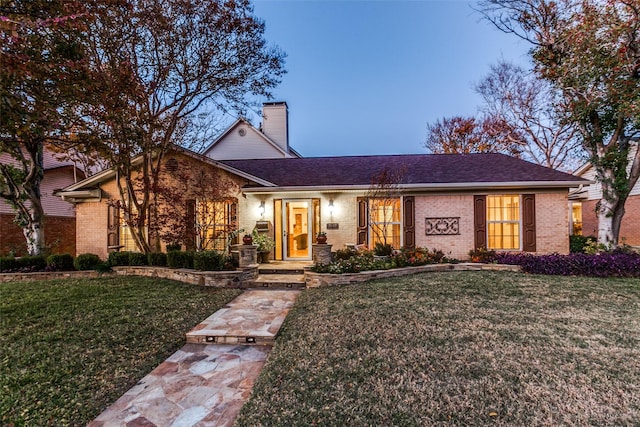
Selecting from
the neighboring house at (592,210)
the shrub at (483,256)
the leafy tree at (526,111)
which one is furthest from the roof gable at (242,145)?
the neighboring house at (592,210)

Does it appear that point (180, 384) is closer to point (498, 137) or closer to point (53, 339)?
point (53, 339)

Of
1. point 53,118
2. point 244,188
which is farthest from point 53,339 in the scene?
point 244,188

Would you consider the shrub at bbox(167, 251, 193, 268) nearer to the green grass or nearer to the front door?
the green grass

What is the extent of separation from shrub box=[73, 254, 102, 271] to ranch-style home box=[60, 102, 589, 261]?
1358 millimetres

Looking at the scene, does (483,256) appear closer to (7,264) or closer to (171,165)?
(171,165)

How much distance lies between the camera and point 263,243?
346 inches

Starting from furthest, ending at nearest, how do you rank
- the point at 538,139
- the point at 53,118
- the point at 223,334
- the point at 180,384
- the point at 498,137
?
the point at 498,137, the point at 538,139, the point at 53,118, the point at 223,334, the point at 180,384

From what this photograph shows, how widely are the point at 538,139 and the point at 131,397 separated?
24.3 m

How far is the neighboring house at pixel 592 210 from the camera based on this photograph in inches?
541

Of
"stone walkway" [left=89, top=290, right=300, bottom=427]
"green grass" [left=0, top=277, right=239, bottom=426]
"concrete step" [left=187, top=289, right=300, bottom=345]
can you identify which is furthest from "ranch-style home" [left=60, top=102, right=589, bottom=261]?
"stone walkway" [left=89, top=290, right=300, bottom=427]

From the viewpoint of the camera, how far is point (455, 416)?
2266 mm

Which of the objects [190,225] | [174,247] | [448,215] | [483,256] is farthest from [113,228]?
[483,256]

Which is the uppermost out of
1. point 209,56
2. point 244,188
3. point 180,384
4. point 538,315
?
point 209,56

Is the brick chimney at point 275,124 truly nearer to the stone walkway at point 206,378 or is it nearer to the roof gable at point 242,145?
the roof gable at point 242,145
